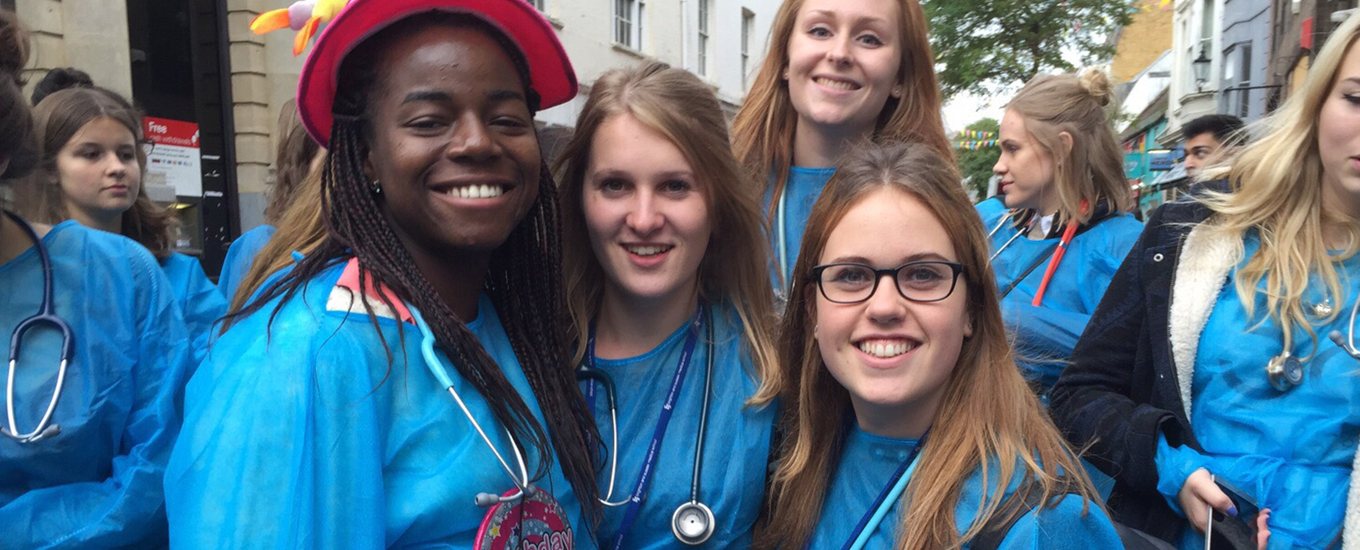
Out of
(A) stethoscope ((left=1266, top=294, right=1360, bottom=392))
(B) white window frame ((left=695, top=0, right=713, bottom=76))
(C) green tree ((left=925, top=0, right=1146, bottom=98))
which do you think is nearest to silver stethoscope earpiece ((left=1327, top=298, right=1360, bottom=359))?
(A) stethoscope ((left=1266, top=294, right=1360, bottom=392))

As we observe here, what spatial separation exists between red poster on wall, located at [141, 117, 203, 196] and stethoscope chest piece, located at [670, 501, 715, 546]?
322 inches

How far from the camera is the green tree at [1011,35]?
1678 cm

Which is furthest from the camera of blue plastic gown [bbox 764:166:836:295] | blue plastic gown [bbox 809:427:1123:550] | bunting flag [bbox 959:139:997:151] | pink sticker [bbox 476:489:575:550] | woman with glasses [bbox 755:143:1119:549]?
bunting flag [bbox 959:139:997:151]

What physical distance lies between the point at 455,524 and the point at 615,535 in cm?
65

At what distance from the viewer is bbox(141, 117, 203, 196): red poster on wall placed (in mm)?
8852

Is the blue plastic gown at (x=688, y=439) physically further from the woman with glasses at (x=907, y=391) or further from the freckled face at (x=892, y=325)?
the freckled face at (x=892, y=325)

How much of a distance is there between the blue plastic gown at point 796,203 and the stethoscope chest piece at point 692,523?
0.94 metres

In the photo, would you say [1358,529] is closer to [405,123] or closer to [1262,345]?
[1262,345]

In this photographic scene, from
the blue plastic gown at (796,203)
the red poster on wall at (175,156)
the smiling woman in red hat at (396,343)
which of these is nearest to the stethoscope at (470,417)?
the smiling woman in red hat at (396,343)

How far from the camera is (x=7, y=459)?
6.13 ft

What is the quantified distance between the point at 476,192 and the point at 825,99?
4.93 feet

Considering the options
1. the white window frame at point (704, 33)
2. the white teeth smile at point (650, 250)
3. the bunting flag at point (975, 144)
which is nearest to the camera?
the white teeth smile at point (650, 250)

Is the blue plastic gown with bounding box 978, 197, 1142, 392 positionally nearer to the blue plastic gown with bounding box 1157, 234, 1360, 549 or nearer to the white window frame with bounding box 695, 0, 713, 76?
the blue plastic gown with bounding box 1157, 234, 1360, 549

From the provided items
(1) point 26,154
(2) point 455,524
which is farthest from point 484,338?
(1) point 26,154
